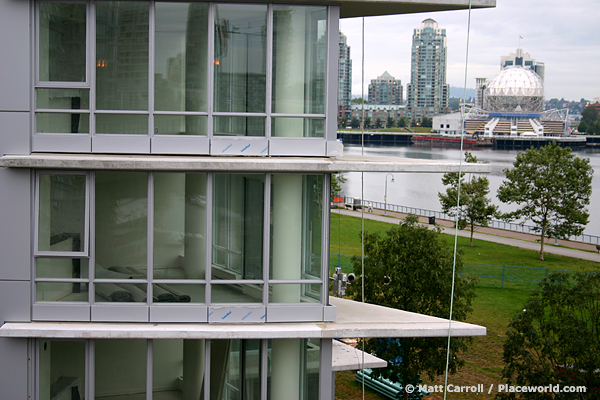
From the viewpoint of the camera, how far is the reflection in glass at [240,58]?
32.4ft

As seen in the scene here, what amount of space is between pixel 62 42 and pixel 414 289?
36.7 ft

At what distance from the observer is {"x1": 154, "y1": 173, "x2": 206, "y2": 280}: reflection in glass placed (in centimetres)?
989

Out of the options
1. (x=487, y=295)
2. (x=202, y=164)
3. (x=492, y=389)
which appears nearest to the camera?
(x=202, y=164)

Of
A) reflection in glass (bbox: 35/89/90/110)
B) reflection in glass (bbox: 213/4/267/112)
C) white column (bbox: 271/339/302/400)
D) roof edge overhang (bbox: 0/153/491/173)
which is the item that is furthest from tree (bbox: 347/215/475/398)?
reflection in glass (bbox: 35/89/90/110)

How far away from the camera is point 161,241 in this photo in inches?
390

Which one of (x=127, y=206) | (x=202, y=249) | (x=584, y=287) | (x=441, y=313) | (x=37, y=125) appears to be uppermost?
(x=37, y=125)

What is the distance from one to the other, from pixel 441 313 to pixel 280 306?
327 inches

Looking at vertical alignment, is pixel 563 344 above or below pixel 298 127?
below

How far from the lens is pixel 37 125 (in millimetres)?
9789

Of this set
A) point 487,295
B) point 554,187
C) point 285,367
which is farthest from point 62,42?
point 554,187

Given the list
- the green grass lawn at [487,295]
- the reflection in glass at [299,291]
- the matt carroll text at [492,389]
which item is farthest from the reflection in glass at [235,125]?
the green grass lawn at [487,295]

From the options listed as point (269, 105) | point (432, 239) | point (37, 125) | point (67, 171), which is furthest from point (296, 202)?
point (432, 239)

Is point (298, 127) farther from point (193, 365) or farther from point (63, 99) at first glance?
point (193, 365)

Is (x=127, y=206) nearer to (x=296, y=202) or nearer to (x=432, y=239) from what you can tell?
(x=296, y=202)
